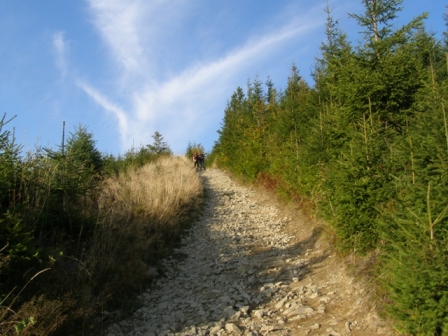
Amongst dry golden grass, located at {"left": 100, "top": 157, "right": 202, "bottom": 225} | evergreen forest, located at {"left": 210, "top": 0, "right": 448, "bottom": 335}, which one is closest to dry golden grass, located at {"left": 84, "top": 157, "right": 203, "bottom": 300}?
dry golden grass, located at {"left": 100, "top": 157, "right": 202, "bottom": 225}

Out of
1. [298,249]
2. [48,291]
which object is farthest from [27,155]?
[298,249]

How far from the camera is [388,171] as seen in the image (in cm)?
621

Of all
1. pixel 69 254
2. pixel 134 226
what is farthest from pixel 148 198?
pixel 69 254

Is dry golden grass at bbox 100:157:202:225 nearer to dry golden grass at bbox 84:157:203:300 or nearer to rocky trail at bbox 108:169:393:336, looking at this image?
dry golden grass at bbox 84:157:203:300

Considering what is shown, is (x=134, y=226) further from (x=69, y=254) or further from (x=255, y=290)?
(x=255, y=290)

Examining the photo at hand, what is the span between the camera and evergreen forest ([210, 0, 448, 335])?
377 cm

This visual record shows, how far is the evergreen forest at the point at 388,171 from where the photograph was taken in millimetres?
3773

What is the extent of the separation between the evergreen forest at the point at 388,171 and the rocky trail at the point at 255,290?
554mm

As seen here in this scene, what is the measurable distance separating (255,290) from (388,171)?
314 cm

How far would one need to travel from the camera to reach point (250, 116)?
87.5 ft

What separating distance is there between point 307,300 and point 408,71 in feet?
19.0

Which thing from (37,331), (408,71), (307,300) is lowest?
(307,300)

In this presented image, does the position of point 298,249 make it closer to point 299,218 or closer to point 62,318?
point 299,218

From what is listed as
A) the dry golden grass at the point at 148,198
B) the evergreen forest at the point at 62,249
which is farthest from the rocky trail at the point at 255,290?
the dry golden grass at the point at 148,198
